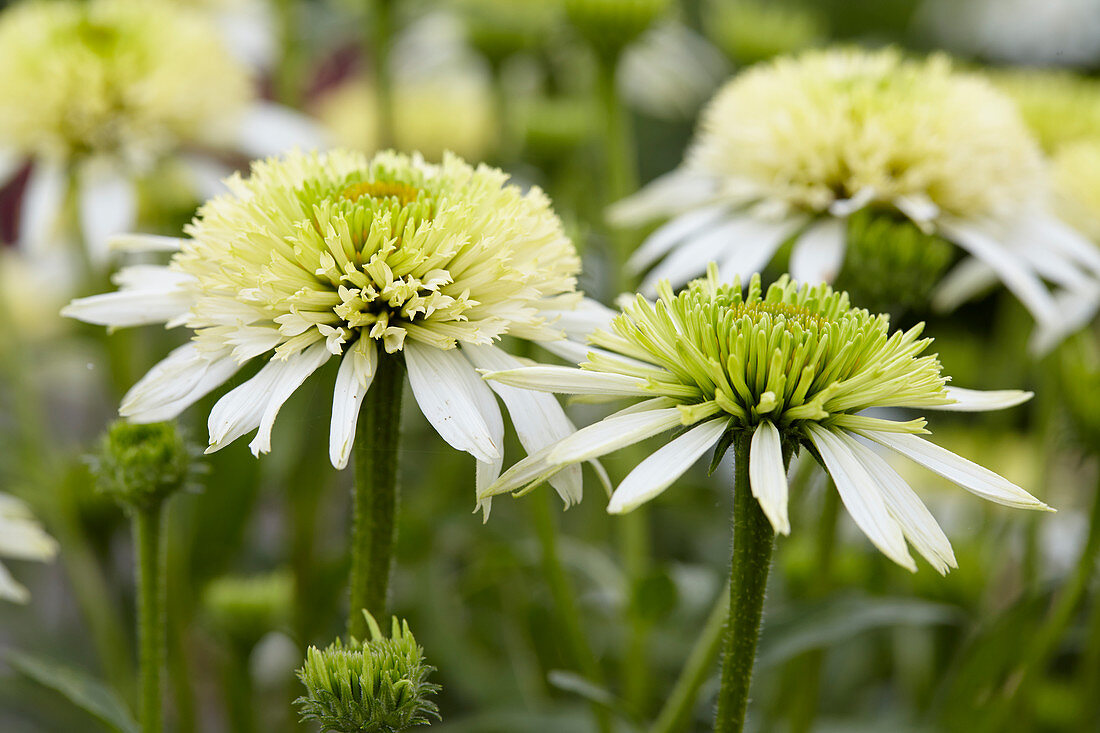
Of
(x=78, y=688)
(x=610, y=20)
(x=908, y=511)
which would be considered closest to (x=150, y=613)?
(x=78, y=688)

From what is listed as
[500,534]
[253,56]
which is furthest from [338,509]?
[253,56]

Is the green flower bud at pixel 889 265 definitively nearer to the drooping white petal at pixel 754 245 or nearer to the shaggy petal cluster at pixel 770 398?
the drooping white petal at pixel 754 245

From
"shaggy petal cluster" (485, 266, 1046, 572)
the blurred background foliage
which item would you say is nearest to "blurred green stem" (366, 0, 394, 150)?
the blurred background foliage

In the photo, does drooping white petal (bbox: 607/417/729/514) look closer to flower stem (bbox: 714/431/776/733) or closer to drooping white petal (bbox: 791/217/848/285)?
flower stem (bbox: 714/431/776/733)

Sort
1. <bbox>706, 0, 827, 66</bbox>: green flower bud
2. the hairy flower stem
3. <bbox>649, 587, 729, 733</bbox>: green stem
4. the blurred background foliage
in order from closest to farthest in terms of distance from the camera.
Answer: the hairy flower stem, <bbox>649, 587, 729, 733</bbox>: green stem, the blurred background foliage, <bbox>706, 0, 827, 66</bbox>: green flower bud

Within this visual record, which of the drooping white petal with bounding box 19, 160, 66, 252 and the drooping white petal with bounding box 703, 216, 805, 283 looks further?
the drooping white petal with bounding box 19, 160, 66, 252

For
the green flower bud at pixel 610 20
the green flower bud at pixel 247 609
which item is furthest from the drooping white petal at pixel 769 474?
the green flower bud at pixel 610 20
